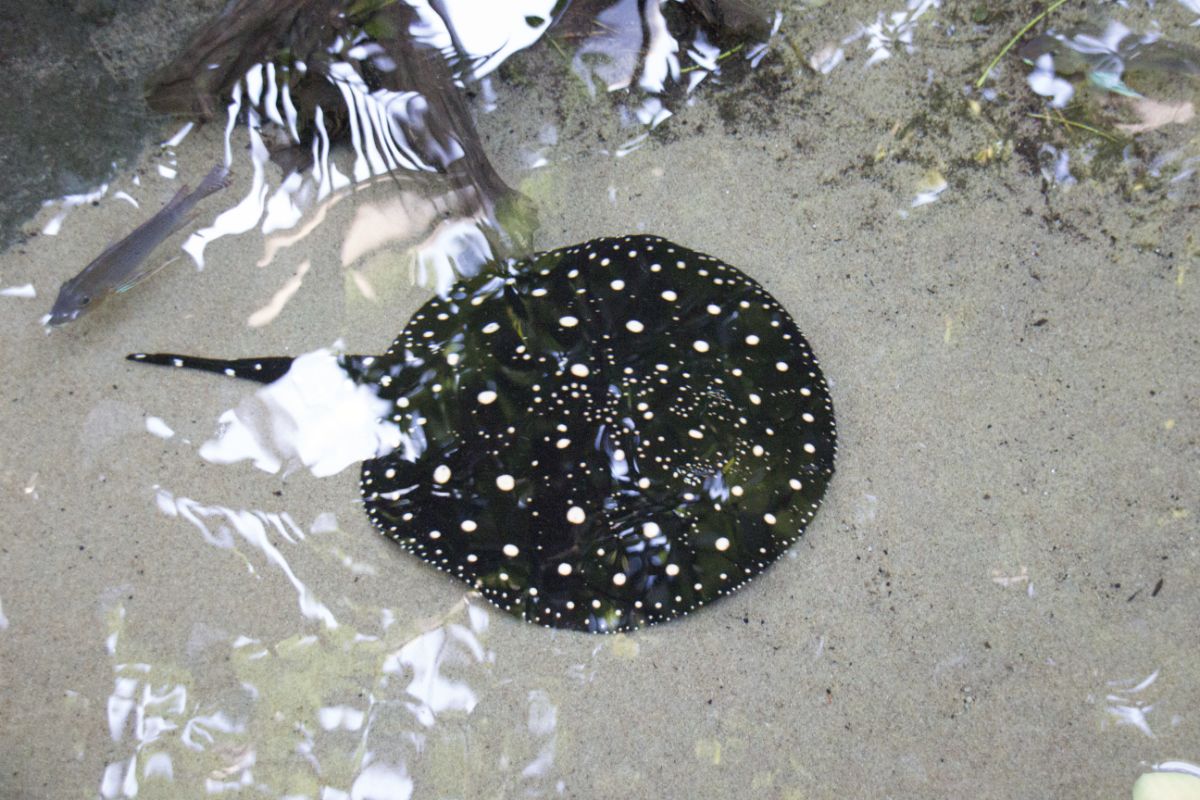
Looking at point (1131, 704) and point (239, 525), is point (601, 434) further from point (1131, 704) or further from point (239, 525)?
point (1131, 704)

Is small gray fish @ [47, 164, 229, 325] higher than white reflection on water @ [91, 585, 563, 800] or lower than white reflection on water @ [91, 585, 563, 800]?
higher

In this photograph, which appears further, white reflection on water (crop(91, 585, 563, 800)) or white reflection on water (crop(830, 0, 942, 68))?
white reflection on water (crop(830, 0, 942, 68))

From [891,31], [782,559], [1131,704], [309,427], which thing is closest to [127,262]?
[309,427]

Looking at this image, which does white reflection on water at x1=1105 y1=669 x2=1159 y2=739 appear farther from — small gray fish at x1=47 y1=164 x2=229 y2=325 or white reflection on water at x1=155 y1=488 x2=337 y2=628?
small gray fish at x1=47 y1=164 x2=229 y2=325

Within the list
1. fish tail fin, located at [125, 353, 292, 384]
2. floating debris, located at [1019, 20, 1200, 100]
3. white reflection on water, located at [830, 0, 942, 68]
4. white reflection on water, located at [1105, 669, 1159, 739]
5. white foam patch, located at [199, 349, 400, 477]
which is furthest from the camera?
white reflection on water, located at [830, 0, 942, 68]

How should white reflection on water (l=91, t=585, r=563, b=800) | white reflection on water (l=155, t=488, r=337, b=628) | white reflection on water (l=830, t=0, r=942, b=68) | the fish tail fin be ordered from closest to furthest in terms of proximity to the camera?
white reflection on water (l=91, t=585, r=563, b=800), white reflection on water (l=155, t=488, r=337, b=628), the fish tail fin, white reflection on water (l=830, t=0, r=942, b=68)

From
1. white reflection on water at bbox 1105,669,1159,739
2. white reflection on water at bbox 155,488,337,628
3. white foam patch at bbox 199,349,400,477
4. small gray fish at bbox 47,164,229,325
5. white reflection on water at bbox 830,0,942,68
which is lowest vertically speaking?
white reflection on water at bbox 1105,669,1159,739

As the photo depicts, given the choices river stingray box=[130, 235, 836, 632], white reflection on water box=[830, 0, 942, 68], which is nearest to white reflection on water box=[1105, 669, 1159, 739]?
river stingray box=[130, 235, 836, 632]
